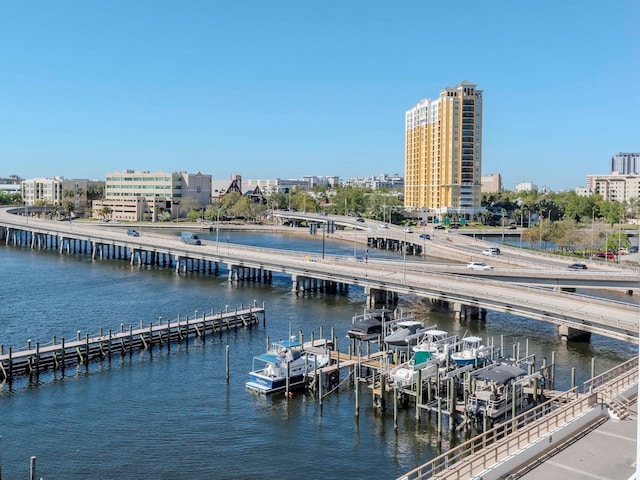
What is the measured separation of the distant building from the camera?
181 m

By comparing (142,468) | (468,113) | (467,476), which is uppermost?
(468,113)

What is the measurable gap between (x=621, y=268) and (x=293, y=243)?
226 ft

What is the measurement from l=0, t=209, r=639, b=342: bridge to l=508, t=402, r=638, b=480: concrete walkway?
22432mm

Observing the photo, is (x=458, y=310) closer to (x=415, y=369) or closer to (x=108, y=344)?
(x=415, y=369)

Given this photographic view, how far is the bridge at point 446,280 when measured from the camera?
152 ft

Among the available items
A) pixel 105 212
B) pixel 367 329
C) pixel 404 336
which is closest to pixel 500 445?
pixel 404 336

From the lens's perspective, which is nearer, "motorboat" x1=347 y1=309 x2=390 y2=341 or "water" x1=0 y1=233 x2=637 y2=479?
"water" x1=0 y1=233 x2=637 y2=479

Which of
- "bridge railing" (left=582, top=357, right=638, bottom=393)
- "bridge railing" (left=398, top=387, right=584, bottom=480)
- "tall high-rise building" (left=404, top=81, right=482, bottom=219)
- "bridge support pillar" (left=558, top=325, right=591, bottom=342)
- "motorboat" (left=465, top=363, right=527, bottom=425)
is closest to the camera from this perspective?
"bridge railing" (left=398, top=387, right=584, bottom=480)

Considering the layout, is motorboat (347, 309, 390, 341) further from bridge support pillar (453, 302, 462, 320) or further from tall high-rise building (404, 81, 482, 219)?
tall high-rise building (404, 81, 482, 219)

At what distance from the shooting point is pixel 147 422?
106 feet

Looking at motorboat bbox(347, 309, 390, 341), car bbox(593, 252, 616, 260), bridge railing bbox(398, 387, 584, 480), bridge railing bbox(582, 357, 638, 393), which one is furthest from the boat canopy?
car bbox(593, 252, 616, 260)

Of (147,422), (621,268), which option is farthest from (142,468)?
(621,268)

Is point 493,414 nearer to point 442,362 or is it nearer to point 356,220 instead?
point 442,362

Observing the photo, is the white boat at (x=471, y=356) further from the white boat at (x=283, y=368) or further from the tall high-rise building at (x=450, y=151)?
the tall high-rise building at (x=450, y=151)
